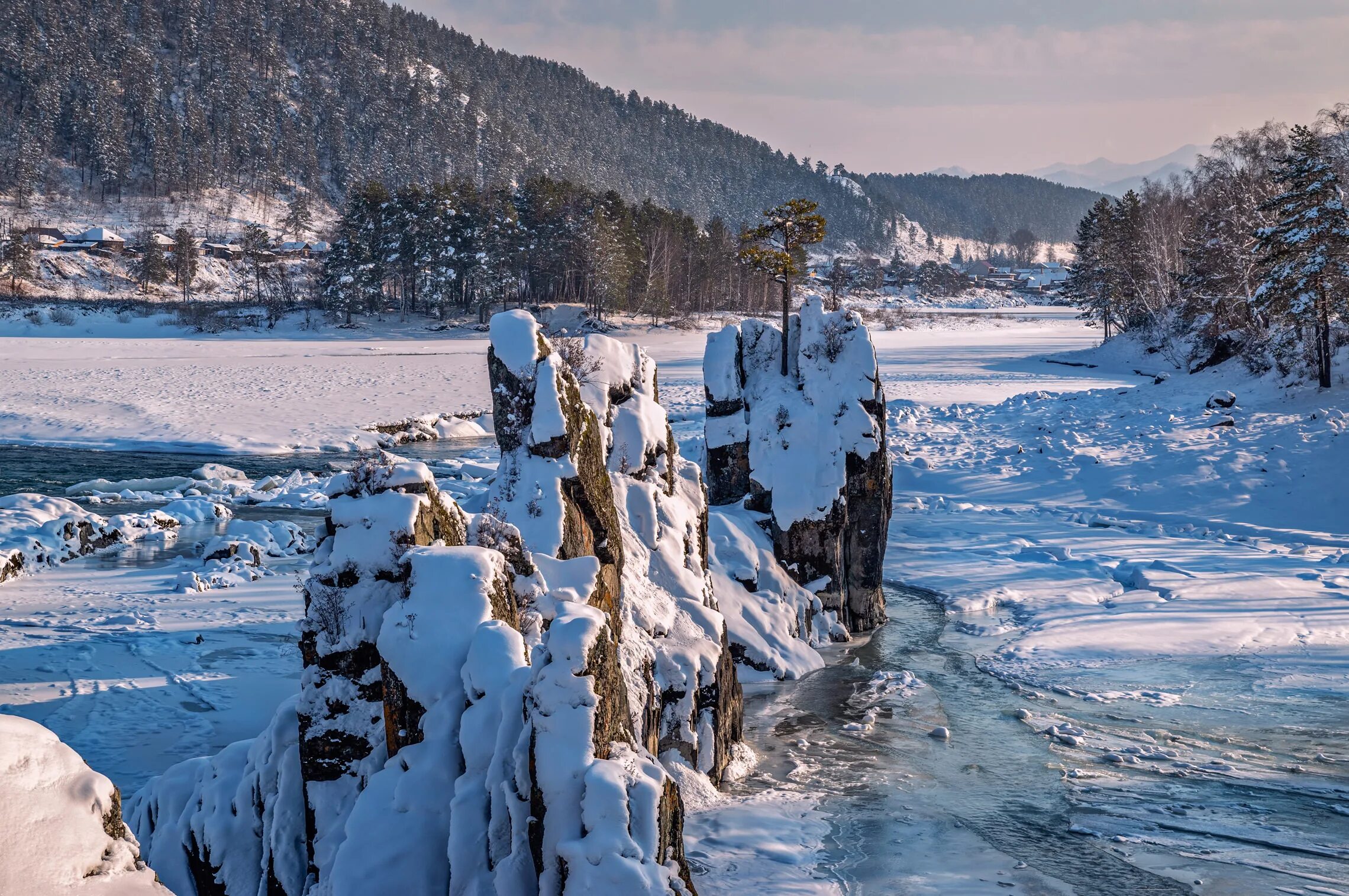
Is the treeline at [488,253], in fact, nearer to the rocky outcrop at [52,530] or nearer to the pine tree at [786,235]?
the pine tree at [786,235]

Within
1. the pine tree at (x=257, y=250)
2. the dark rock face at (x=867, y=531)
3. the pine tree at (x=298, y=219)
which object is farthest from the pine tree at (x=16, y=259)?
the dark rock face at (x=867, y=531)

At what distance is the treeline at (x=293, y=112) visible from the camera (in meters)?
116

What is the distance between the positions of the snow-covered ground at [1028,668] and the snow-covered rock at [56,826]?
4.66 meters

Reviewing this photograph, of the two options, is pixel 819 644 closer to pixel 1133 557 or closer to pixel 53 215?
pixel 1133 557

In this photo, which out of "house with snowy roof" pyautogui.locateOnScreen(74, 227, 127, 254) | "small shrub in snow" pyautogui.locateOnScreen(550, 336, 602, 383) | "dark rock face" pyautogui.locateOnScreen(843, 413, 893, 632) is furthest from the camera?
"house with snowy roof" pyautogui.locateOnScreen(74, 227, 127, 254)

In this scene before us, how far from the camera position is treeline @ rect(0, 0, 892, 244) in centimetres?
11562

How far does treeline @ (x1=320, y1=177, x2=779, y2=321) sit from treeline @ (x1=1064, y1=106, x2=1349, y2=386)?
23668 millimetres

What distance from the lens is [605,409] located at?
10.5 m

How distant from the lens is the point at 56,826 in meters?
3.06

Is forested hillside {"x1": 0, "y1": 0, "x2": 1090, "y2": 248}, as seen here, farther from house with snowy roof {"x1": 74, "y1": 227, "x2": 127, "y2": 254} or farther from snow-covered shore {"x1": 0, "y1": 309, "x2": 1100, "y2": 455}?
snow-covered shore {"x1": 0, "y1": 309, "x2": 1100, "y2": 455}

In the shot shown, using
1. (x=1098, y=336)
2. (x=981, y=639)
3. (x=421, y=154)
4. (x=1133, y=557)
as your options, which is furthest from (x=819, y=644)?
(x=421, y=154)

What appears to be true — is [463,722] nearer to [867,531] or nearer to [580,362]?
[580,362]

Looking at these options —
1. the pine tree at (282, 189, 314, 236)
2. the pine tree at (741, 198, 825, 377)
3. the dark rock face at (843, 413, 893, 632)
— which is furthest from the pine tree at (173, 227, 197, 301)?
the dark rock face at (843, 413, 893, 632)

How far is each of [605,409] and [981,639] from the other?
693cm
